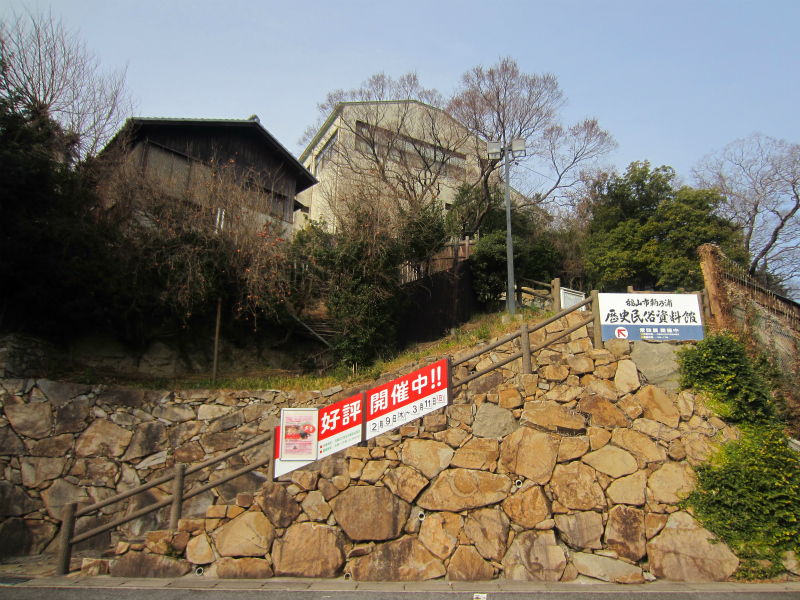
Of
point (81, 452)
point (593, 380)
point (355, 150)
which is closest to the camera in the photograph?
point (593, 380)

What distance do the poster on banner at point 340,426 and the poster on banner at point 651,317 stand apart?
4.15 metres

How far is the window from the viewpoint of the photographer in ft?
60.4

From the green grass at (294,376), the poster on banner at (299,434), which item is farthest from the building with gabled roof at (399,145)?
the poster on banner at (299,434)

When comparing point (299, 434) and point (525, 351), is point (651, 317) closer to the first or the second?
point (525, 351)

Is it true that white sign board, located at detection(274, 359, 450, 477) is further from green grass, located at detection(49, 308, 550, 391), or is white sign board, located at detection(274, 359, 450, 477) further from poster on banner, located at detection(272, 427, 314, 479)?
green grass, located at detection(49, 308, 550, 391)

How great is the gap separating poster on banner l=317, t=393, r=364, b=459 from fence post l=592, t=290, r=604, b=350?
3894 mm

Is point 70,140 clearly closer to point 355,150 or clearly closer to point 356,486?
point 355,150

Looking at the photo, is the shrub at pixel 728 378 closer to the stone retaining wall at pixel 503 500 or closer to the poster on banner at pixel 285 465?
the stone retaining wall at pixel 503 500

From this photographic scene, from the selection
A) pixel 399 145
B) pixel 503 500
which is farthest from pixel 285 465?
pixel 399 145

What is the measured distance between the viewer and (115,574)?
6.15 meters

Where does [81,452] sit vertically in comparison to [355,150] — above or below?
below

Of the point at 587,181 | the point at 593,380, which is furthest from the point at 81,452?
the point at 587,181

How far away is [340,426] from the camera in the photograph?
6.76 m

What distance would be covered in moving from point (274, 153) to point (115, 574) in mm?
12809
